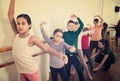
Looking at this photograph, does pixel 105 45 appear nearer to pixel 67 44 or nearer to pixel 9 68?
pixel 67 44

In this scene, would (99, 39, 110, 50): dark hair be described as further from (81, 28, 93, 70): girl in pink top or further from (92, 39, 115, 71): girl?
(81, 28, 93, 70): girl in pink top

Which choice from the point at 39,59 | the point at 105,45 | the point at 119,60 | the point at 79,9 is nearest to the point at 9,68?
the point at 39,59

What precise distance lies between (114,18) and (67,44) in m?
1.04

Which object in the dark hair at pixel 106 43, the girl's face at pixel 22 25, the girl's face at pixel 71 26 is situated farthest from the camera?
the dark hair at pixel 106 43

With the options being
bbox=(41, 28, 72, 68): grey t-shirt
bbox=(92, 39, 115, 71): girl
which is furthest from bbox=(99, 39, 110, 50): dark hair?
bbox=(41, 28, 72, 68): grey t-shirt

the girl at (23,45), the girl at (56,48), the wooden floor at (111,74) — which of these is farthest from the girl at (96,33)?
the girl at (23,45)

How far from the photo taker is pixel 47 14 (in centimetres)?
174

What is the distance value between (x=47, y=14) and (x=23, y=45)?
0.56 meters

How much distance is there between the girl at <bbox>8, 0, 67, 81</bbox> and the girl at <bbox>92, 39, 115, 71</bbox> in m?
0.99

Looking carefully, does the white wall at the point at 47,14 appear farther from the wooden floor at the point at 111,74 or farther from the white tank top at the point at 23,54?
the wooden floor at the point at 111,74

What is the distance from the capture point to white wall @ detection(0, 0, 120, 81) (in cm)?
143

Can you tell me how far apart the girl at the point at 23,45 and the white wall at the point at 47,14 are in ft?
0.40

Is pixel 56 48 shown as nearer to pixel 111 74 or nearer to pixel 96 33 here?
pixel 96 33

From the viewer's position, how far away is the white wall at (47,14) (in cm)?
143
